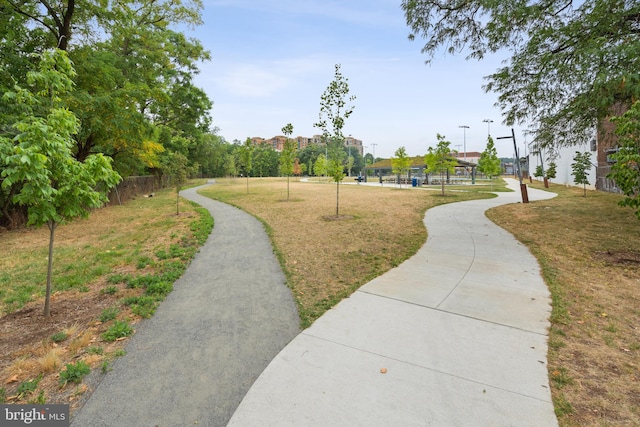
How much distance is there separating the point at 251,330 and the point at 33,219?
336cm

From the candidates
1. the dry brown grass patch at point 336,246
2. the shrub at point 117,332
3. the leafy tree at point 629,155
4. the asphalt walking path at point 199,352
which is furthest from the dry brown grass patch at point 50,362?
the leafy tree at point 629,155

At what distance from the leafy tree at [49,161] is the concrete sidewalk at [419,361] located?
370 cm

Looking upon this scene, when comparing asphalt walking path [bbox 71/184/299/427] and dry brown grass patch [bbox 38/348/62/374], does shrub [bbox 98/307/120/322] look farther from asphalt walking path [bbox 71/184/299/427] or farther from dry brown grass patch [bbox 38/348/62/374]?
dry brown grass patch [bbox 38/348/62/374]

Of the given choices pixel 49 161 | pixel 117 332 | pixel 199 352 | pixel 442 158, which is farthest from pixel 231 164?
pixel 199 352

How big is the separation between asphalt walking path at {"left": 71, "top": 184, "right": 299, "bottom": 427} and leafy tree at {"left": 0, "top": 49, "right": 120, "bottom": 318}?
209 centimetres

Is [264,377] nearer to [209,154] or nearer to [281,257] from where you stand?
[281,257]

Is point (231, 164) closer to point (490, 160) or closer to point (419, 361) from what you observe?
point (490, 160)

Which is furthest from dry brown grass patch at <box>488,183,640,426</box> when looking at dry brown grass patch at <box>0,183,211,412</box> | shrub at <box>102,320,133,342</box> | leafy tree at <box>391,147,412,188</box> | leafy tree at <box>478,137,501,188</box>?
leafy tree at <box>478,137,501,188</box>

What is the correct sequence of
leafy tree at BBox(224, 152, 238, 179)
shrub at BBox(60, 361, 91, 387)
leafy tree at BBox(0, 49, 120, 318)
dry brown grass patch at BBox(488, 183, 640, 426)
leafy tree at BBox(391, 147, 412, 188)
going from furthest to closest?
leafy tree at BBox(224, 152, 238, 179)
leafy tree at BBox(391, 147, 412, 188)
leafy tree at BBox(0, 49, 120, 318)
shrub at BBox(60, 361, 91, 387)
dry brown grass patch at BBox(488, 183, 640, 426)

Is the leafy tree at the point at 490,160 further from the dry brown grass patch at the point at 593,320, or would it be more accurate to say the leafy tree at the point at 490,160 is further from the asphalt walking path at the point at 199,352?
the asphalt walking path at the point at 199,352

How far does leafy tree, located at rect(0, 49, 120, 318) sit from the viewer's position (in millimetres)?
3719

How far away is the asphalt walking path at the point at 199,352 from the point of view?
279cm

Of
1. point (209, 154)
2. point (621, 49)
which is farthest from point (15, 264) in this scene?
point (209, 154)

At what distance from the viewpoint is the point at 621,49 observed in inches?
245
